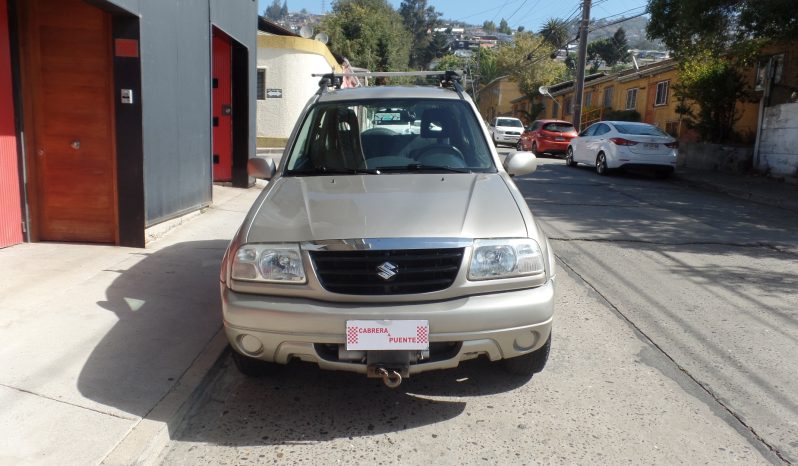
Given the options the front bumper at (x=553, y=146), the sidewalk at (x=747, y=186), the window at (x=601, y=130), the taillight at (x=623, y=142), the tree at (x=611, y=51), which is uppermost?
the tree at (x=611, y=51)

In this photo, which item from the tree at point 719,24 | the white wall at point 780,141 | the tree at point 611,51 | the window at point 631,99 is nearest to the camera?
the tree at point 719,24

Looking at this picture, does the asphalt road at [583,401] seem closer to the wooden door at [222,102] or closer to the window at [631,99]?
the wooden door at [222,102]

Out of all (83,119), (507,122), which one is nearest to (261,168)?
(83,119)

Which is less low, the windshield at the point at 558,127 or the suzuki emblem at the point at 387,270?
the windshield at the point at 558,127

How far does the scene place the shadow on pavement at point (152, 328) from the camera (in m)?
3.61

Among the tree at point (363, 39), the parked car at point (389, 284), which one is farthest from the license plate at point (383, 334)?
the tree at point (363, 39)

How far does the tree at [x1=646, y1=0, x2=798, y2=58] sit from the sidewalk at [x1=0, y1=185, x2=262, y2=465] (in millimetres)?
12691

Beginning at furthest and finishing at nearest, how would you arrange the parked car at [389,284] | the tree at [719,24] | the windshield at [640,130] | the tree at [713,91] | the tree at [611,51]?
the tree at [611,51] → the tree at [713,91] → the windshield at [640,130] → the tree at [719,24] → the parked car at [389,284]

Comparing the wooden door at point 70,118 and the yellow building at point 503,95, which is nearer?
the wooden door at point 70,118

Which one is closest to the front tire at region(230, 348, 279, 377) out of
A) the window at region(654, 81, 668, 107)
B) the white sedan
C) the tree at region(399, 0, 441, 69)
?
the white sedan

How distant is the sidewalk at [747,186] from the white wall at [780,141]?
399mm

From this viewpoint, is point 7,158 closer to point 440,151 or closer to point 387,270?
point 440,151

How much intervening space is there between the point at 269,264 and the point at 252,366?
82 cm

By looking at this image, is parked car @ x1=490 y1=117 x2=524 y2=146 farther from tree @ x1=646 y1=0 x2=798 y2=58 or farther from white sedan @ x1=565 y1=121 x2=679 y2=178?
white sedan @ x1=565 y1=121 x2=679 y2=178
